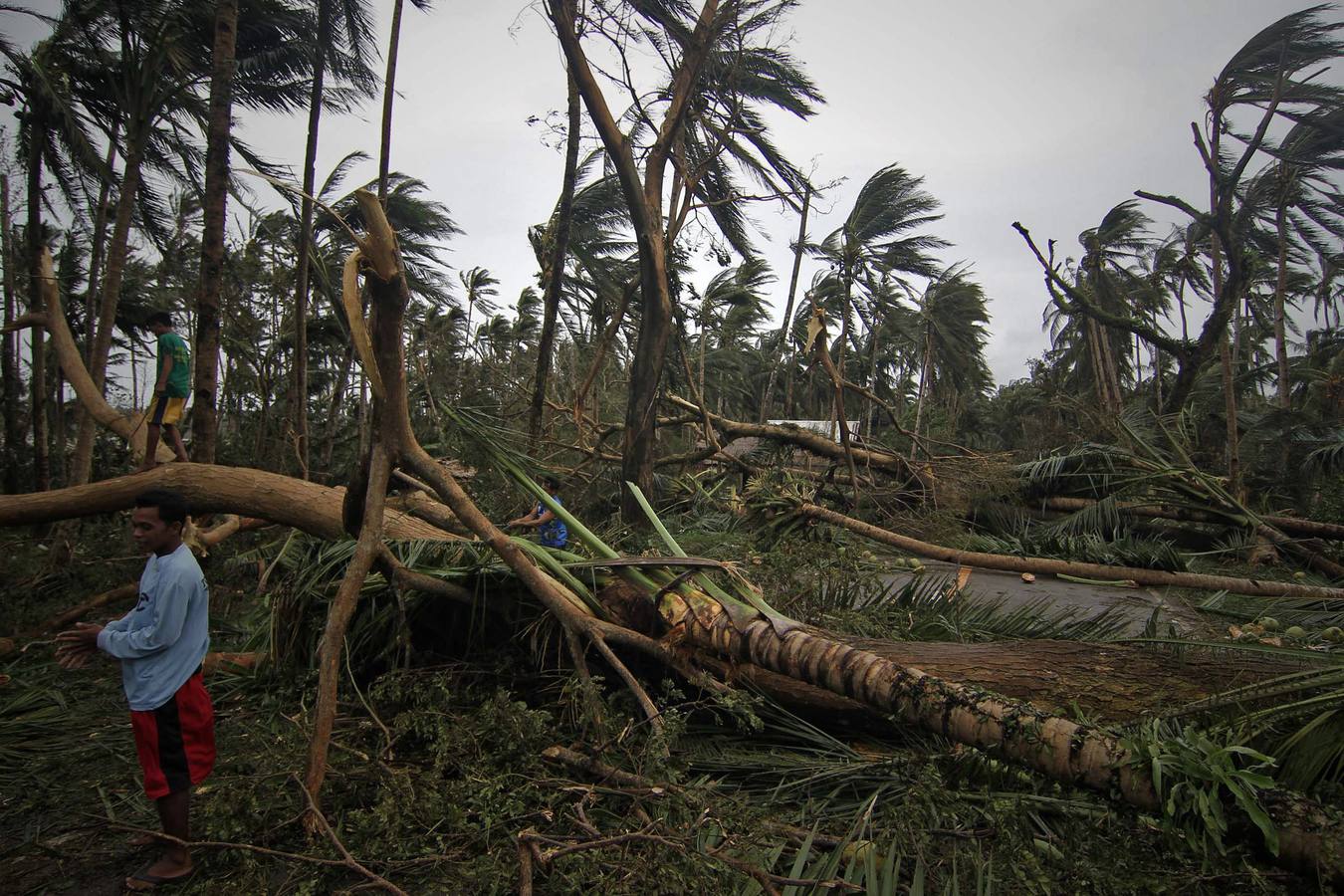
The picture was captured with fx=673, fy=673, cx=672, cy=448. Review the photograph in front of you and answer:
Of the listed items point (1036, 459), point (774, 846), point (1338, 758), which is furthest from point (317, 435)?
point (1338, 758)

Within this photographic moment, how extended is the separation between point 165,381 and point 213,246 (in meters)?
1.65

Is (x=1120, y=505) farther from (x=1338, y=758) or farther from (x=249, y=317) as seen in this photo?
(x=249, y=317)

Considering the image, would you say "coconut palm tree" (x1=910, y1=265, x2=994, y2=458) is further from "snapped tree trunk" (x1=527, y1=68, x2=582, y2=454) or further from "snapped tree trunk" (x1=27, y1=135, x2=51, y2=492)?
"snapped tree trunk" (x1=27, y1=135, x2=51, y2=492)

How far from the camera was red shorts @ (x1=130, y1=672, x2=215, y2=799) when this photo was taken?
2285mm

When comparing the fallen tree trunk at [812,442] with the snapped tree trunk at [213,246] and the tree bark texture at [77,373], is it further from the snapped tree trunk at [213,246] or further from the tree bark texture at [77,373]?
the tree bark texture at [77,373]

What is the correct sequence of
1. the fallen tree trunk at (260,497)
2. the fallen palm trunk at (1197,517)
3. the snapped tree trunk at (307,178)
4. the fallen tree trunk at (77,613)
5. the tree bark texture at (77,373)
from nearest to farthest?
the fallen tree trunk at (260,497)
the fallen tree trunk at (77,613)
the tree bark texture at (77,373)
the fallen palm trunk at (1197,517)
the snapped tree trunk at (307,178)

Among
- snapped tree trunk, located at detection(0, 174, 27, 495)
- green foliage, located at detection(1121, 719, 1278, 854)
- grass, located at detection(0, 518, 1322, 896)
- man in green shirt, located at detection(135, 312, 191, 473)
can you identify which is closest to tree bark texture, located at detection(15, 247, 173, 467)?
man in green shirt, located at detection(135, 312, 191, 473)

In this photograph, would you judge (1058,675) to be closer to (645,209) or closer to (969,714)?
(969,714)

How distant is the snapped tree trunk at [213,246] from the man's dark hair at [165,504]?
4237 millimetres

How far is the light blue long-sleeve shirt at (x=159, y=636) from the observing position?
7.55 feet

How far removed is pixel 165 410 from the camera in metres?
5.35

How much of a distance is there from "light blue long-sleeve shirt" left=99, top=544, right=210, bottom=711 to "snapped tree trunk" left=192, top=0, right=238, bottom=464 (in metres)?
4.34

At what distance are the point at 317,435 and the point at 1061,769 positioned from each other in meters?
16.6

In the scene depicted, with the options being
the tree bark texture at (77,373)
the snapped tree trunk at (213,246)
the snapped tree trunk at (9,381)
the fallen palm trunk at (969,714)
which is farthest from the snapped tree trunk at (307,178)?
the fallen palm trunk at (969,714)
